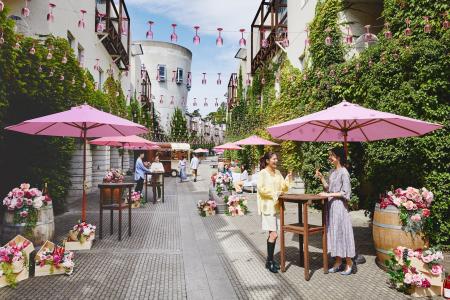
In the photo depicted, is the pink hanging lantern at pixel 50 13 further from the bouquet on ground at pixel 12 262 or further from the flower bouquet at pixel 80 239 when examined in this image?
the bouquet on ground at pixel 12 262

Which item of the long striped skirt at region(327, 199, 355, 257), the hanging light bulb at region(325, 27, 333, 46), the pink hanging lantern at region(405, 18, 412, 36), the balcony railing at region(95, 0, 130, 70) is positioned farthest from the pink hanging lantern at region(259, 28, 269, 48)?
the long striped skirt at region(327, 199, 355, 257)

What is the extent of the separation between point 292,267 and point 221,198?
7398 mm

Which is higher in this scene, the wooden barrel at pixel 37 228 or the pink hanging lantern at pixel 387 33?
the pink hanging lantern at pixel 387 33

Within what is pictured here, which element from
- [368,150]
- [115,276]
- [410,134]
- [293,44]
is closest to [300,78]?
[293,44]

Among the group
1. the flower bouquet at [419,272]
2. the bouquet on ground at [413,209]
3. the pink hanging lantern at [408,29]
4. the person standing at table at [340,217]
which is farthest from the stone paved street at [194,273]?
the pink hanging lantern at [408,29]

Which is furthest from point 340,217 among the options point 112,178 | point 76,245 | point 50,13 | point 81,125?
point 50,13

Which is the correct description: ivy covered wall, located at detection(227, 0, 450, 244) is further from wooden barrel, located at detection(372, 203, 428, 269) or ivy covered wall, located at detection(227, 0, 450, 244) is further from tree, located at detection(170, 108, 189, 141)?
tree, located at detection(170, 108, 189, 141)

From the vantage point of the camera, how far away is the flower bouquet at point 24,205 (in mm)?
6344

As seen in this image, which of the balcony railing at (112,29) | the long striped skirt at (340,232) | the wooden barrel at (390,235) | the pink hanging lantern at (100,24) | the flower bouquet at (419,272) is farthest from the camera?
the balcony railing at (112,29)

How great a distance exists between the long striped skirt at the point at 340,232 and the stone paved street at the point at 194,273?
407mm

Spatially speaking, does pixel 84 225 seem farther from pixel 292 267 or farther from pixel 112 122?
pixel 292 267

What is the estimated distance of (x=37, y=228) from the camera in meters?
6.59

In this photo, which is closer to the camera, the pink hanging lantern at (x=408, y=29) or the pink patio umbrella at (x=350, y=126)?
the pink patio umbrella at (x=350, y=126)

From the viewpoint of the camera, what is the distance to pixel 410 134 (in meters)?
6.26
